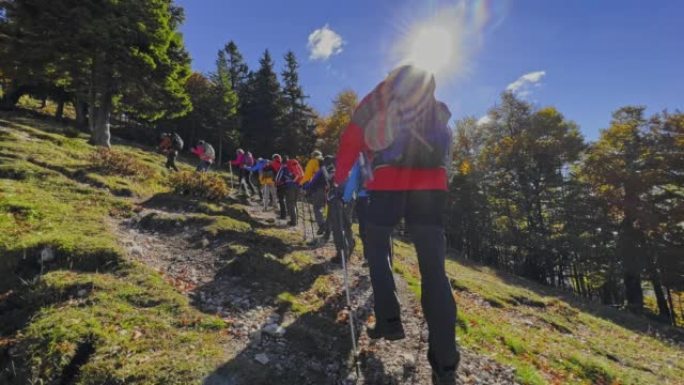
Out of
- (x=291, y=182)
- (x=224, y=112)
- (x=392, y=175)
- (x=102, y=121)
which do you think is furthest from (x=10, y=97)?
(x=392, y=175)

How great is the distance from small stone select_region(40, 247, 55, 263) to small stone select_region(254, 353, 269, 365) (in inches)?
177

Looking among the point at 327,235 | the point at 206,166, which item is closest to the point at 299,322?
the point at 327,235

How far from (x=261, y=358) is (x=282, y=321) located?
1.08m

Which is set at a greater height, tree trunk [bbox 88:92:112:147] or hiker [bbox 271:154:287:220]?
tree trunk [bbox 88:92:112:147]

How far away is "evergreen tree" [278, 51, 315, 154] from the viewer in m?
45.5

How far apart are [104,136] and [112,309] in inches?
839

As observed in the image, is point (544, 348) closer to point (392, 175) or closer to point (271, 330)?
point (271, 330)

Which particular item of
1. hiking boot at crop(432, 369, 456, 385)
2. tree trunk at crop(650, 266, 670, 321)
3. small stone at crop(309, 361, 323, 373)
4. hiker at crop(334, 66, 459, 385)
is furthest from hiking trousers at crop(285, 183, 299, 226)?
tree trunk at crop(650, 266, 670, 321)

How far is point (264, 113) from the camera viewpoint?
152ft

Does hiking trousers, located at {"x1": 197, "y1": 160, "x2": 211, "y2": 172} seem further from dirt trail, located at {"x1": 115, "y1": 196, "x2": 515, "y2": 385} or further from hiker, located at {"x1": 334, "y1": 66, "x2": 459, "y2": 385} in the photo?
hiker, located at {"x1": 334, "y1": 66, "x2": 459, "y2": 385}

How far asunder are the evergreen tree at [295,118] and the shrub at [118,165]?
29.4 meters

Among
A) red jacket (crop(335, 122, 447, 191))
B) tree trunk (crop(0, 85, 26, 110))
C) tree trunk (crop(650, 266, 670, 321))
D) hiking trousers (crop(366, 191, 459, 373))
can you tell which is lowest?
tree trunk (crop(650, 266, 670, 321))

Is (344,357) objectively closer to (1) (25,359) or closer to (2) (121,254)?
(1) (25,359)

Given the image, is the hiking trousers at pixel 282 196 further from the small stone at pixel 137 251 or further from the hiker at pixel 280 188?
the small stone at pixel 137 251
